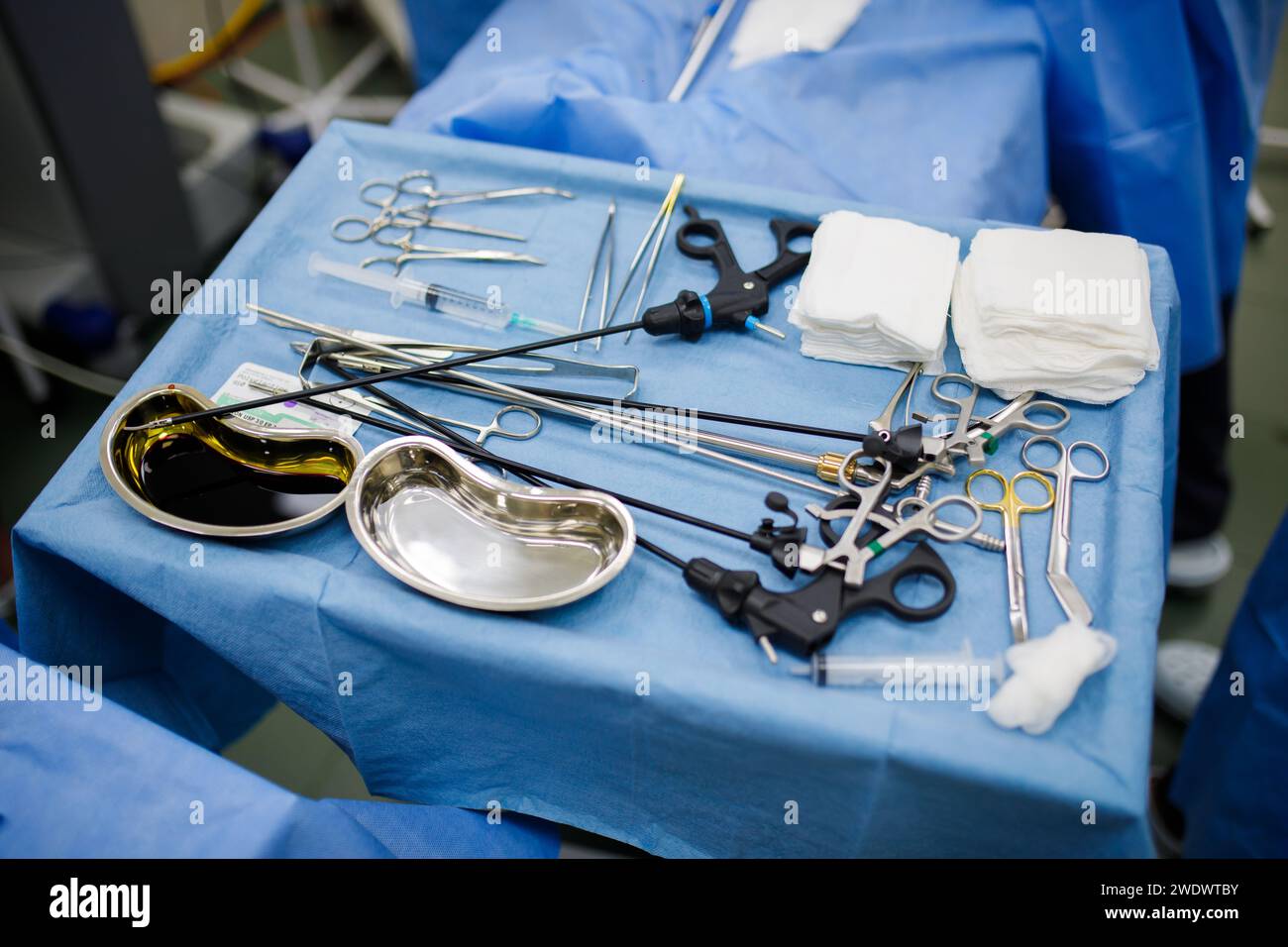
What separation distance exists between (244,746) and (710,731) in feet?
4.05

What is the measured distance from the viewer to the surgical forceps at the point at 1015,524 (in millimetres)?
937

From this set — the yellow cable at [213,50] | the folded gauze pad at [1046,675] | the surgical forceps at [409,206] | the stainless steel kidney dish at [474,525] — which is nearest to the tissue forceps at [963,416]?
the folded gauze pad at [1046,675]

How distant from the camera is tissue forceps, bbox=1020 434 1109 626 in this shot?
94 centimetres

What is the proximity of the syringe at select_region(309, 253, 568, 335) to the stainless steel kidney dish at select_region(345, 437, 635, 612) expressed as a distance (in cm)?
28

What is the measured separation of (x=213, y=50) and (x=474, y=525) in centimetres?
282

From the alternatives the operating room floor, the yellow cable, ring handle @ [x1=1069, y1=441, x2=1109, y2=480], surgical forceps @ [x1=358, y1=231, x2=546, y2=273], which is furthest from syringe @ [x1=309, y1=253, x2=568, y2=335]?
the yellow cable

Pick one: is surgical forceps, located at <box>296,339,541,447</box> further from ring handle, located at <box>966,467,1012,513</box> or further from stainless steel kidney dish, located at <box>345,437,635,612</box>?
ring handle, located at <box>966,467,1012,513</box>

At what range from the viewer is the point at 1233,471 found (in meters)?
2.21

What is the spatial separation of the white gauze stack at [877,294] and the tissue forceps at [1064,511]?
7.0 inches

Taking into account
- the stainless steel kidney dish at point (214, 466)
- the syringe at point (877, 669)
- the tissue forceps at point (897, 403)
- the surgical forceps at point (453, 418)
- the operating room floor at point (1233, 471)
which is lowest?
the operating room floor at point (1233, 471)

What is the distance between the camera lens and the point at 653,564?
1018 millimetres

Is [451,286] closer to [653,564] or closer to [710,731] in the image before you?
[653,564]

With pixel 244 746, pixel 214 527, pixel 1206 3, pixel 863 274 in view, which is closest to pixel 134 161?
pixel 244 746

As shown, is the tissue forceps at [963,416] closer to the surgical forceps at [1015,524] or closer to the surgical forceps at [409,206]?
the surgical forceps at [1015,524]
